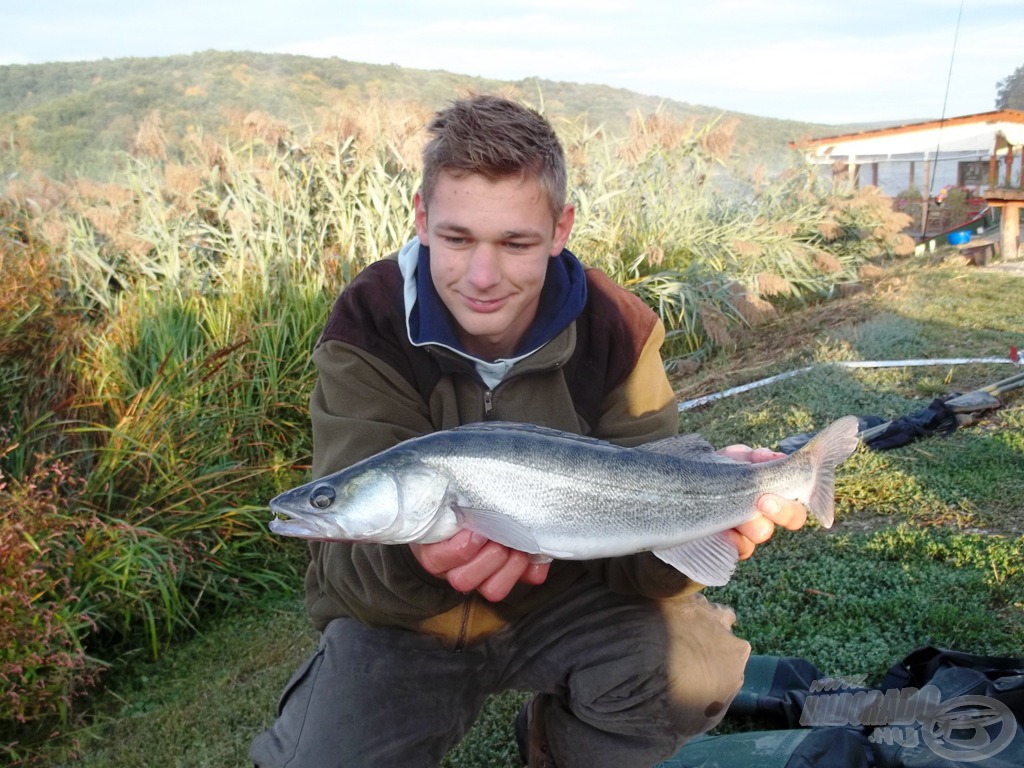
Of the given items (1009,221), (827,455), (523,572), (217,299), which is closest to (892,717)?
(827,455)

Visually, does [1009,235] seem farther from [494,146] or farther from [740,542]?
[494,146]

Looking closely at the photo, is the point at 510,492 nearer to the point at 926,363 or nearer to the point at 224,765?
the point at 224,765

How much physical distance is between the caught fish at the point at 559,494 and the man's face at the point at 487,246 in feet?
1.99

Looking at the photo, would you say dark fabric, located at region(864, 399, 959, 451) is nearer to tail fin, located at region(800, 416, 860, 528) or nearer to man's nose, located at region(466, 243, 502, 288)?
tail fin, located at region(800, 416, 860, 528)

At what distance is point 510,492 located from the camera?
7.23ft

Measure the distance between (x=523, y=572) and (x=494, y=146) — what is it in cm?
130

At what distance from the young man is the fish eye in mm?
397

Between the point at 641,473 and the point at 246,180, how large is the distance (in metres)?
6.62

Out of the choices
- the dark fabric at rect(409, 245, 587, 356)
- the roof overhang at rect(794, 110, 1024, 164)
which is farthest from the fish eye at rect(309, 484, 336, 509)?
the roof overhang at rect(794, 110, 1024, 164)

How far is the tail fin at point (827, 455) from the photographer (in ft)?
8.11

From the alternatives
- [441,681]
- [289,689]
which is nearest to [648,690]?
[441,681]

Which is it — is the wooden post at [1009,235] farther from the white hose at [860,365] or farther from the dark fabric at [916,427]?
the dark fabric at [916,427]

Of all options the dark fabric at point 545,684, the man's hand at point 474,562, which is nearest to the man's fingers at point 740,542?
the dark fabric at point 545,684

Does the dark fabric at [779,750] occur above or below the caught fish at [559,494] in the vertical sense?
below
